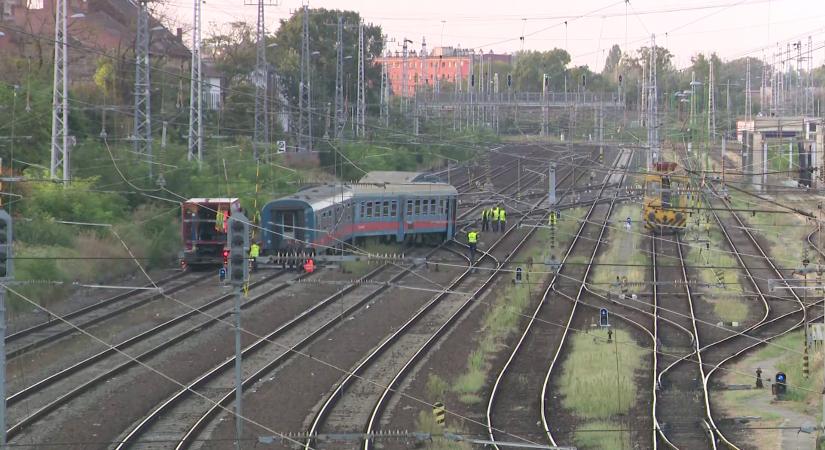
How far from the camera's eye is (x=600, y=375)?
19328mm

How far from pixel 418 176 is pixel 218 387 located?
2138cm

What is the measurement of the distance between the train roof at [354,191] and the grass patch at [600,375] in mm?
8915

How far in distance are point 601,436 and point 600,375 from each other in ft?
12.6

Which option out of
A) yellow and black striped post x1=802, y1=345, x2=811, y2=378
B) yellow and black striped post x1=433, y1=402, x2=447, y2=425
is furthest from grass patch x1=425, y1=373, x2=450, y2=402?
yellow and black striped post x1=802, y1=345, x2=811, y2=378

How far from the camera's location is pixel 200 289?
28.1m

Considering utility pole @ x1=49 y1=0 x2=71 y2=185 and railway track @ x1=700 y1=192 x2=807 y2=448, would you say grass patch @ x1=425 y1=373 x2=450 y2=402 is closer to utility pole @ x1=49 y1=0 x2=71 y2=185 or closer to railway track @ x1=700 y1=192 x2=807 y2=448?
railway track @ x1=700 y1=192 x2=807 y2=448

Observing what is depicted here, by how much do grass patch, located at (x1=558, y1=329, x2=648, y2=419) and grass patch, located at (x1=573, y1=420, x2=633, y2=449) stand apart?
485 mm

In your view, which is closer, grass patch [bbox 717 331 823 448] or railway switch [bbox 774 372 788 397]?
grass patch [bbox 717 331 823 448]

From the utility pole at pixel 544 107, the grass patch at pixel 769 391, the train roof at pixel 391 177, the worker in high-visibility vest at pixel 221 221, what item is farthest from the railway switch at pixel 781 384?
the utility pole at pixel 544 107

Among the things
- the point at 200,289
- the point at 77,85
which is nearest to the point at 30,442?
the point at 200,289

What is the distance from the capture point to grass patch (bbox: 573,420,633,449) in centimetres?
1513

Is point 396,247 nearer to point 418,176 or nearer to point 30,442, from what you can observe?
point 418,176

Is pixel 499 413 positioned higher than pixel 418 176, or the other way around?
pixel 418 176

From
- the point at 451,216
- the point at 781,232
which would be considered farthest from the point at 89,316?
the point at 781,232
